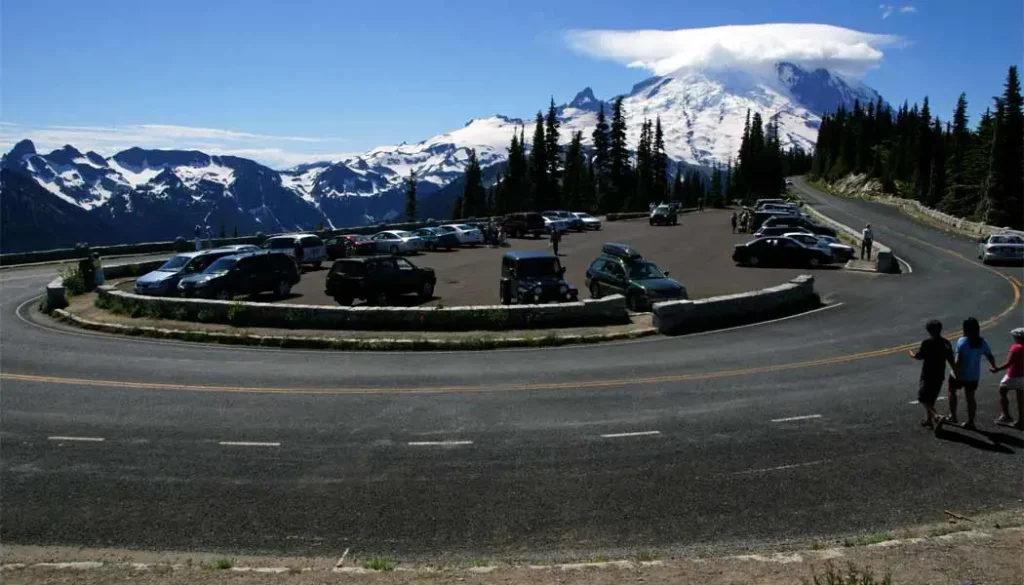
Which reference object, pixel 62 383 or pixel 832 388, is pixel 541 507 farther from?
pixel 62 383

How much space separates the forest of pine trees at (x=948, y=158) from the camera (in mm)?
90125

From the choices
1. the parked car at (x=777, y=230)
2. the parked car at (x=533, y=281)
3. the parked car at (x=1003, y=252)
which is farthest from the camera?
the parked car at (x=777, y=230)

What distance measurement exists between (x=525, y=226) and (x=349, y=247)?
825 inches

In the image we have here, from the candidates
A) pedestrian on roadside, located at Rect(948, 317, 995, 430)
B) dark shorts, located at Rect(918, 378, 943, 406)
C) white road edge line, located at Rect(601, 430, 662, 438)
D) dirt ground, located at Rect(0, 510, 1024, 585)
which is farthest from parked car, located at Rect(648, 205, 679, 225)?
dirt ground, located at Rect(0, 510, 1024, 585)

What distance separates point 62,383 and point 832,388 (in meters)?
15.7

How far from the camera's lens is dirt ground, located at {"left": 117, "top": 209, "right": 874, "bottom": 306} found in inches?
1260

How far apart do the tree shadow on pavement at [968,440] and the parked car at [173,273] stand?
91.0 ft

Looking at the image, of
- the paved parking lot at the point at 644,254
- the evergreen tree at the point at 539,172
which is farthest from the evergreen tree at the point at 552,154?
the paved parking lot at the point at 644,254

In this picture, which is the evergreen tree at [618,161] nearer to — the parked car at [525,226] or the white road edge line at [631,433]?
the parked car at [525,226]

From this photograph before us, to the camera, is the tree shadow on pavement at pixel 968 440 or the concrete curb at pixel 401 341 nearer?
the tree shadow on pavement at pixel 968 440

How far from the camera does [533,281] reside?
85.5 feet

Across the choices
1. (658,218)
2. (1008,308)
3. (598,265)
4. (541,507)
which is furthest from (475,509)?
(658,218)

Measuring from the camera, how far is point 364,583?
24.9ft

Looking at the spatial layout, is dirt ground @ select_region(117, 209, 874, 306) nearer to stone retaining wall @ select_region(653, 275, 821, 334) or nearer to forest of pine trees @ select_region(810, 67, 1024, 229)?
A: stone retaining wall @ select_region(653, 275, 821, 334)
